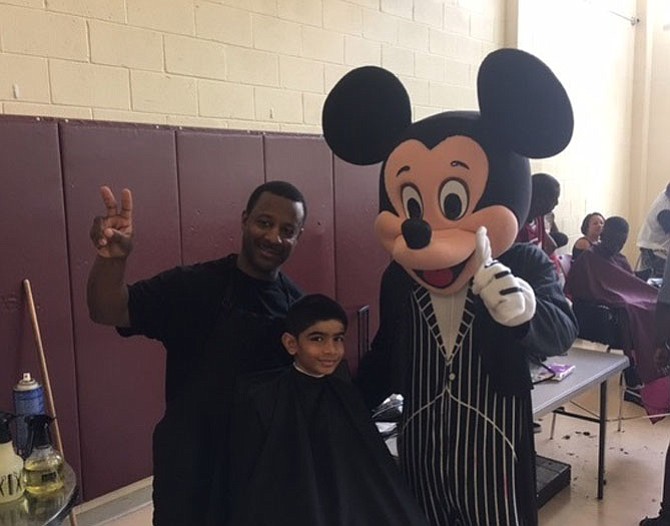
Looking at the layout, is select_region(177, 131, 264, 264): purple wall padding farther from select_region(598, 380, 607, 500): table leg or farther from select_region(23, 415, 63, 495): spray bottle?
select_region(598, 380, 607, 500): table leg

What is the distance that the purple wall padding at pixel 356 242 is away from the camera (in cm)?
316

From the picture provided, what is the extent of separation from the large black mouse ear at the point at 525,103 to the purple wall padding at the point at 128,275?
4.73ft

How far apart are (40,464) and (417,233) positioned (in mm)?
991

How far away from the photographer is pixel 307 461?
1.34 metres

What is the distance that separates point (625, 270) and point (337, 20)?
2124 mm

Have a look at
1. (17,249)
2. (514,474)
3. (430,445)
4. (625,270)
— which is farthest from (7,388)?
(625,270)

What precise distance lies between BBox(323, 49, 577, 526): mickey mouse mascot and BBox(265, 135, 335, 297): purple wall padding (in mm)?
1472

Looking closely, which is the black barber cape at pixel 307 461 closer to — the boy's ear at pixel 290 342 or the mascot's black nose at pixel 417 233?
the boy's ear at pixel 290 342

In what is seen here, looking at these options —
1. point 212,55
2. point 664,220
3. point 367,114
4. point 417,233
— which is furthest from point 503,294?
point 664,220

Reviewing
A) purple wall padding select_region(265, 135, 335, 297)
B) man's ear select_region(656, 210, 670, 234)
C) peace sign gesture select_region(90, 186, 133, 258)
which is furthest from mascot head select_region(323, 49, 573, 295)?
man's ear select_region(656, 210, 670, 234)

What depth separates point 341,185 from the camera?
10.4ft

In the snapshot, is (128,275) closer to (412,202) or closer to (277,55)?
(277,55)

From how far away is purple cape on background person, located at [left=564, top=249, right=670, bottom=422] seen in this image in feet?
11.5

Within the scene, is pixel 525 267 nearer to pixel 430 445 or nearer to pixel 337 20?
pixel 430 445
